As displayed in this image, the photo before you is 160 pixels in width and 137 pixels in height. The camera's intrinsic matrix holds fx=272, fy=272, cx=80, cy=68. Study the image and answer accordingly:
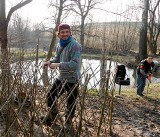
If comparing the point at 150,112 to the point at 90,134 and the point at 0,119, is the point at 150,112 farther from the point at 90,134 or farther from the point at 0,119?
the point at 0,119

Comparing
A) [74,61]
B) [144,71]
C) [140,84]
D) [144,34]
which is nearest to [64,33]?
[74,61]

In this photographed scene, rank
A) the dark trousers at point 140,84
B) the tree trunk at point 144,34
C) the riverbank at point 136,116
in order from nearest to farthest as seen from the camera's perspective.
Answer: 1. the riverbank at point 136,116
2. the dark trousers at point 140,84
3. the tree trunk at point 144,34

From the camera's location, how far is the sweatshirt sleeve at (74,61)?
3339mm

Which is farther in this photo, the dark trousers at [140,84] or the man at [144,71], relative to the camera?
the dark trousers at [140,84]

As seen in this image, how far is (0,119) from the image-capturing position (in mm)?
3867

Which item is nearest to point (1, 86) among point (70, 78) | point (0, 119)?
point (0, 119)

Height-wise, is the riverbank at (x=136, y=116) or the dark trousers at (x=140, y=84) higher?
the dark trousers at (x=140, y=84)

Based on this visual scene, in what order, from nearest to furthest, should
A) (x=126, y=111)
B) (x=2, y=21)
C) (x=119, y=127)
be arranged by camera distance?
(x=119, y=127) < (x=126, y=111) < (x=2, y=21)

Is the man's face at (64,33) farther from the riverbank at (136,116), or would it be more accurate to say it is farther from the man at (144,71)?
the man at (144,71)

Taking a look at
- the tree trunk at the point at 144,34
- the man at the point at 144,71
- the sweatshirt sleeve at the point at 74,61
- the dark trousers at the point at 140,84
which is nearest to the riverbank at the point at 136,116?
the dark trousers at the point at 140,84

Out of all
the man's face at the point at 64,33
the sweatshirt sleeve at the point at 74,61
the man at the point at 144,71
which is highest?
the man's face at the point at 64,33

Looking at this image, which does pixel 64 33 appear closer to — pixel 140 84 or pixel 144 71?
pixel 144 71

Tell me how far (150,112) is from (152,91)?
259 cm

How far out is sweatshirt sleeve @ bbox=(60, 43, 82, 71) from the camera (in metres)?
3.34
